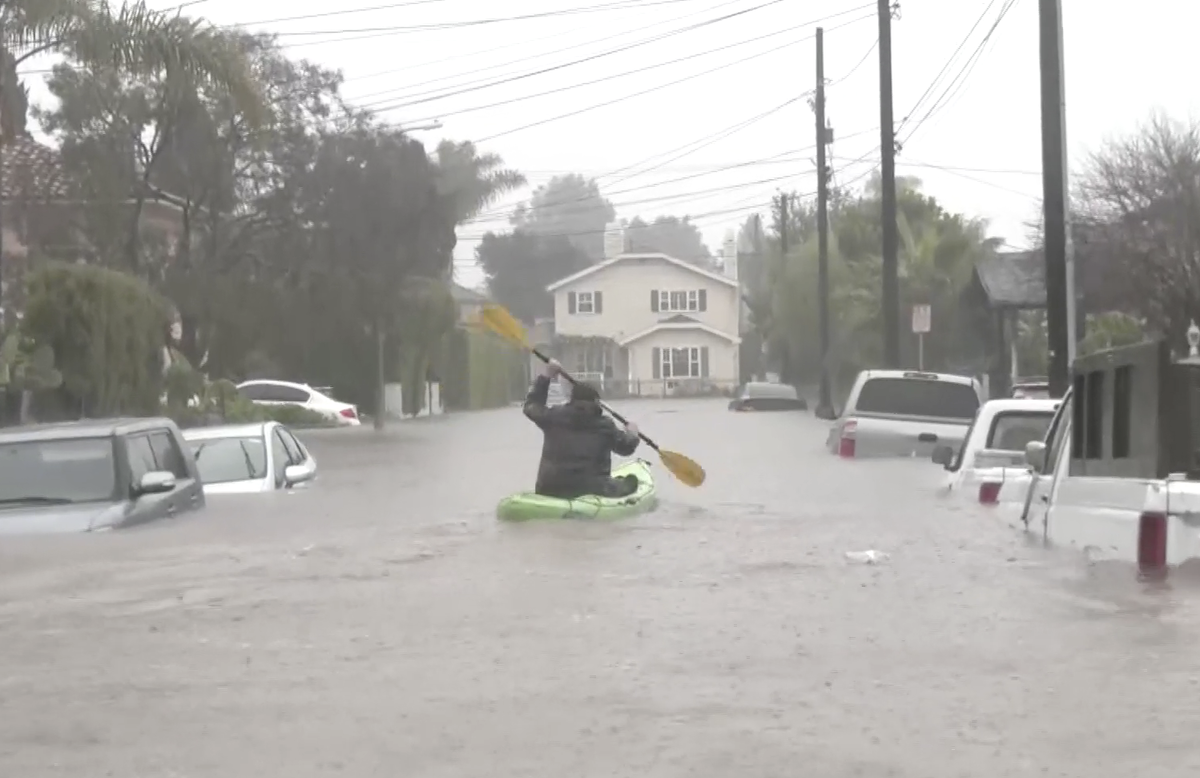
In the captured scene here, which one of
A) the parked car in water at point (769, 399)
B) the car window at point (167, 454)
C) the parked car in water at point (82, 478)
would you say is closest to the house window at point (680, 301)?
the parked car in water at point (769, 399)

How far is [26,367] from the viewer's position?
78.9ft

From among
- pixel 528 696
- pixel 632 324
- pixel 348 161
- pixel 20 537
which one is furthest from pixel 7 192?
pixel 632 324

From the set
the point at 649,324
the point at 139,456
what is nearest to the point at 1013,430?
the point at 139,456

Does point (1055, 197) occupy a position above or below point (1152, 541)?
above

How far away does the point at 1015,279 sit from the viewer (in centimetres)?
4044

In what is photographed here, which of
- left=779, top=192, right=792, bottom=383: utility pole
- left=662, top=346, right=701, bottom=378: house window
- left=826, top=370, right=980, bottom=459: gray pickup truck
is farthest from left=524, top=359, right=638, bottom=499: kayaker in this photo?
left=662, top=346, right=701, bottom=378: house window

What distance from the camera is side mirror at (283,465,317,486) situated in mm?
17812

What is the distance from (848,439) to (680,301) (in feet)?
210

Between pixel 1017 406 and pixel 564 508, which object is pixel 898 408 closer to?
pixel 1017 406

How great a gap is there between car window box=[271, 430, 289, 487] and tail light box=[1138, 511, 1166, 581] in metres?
10.5

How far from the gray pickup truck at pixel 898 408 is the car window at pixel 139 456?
387 inches

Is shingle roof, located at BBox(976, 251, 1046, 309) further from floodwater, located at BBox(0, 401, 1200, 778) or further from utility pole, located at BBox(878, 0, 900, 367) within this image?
floodwater, located at BBox(0, 401, 1200, 778)

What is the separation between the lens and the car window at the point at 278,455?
701 inches

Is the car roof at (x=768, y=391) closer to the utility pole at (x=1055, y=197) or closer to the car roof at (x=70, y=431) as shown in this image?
the utility pole at (x=1055, y=197)
